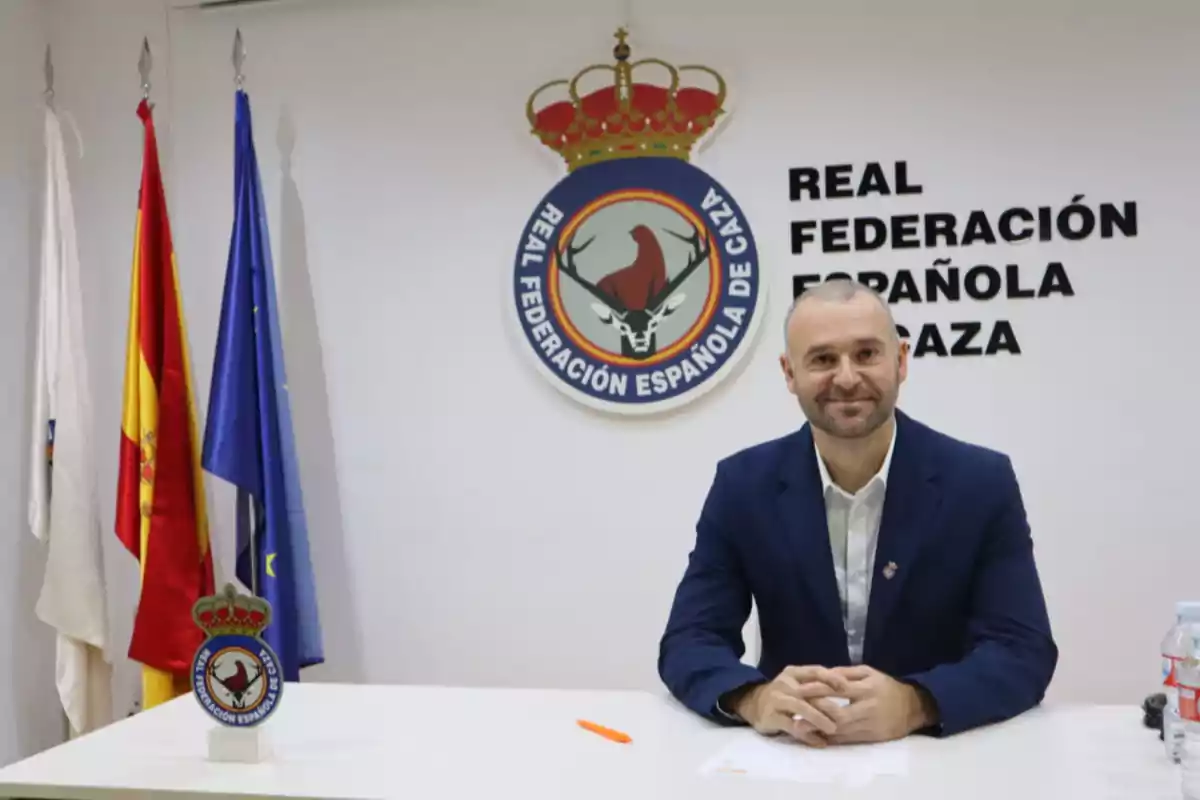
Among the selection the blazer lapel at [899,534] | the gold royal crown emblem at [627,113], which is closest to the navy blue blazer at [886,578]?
the blazer lapel at [899,534]

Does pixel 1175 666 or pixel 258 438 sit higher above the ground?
pixel 258 438

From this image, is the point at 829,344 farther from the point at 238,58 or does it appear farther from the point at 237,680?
the point at 238,58

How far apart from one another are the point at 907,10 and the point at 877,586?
5.94 feet

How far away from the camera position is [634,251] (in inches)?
124

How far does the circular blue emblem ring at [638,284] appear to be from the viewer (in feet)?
10.2

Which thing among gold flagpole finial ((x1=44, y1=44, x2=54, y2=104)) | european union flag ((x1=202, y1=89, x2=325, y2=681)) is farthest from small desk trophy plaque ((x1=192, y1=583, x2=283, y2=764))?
gold flagpole finial ((x1=44, y1=44, x2=54, y2=104))

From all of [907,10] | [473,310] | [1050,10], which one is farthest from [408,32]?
[1050,10]

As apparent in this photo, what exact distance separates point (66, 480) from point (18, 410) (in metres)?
0.31

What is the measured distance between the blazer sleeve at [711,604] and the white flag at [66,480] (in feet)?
6.57

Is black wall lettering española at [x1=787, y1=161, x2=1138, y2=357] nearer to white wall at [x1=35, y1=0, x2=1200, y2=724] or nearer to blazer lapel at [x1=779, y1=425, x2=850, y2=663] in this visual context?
white wall at [x1=35, y1=0, x2=1200, y2=724]

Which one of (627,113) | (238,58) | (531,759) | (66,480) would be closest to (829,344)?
(531,759)

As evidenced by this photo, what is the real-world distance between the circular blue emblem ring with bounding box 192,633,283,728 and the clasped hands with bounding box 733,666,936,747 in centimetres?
72

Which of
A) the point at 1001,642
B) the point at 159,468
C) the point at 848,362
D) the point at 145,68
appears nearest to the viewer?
the point at 1001,642

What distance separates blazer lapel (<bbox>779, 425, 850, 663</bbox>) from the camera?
1.93 meters
